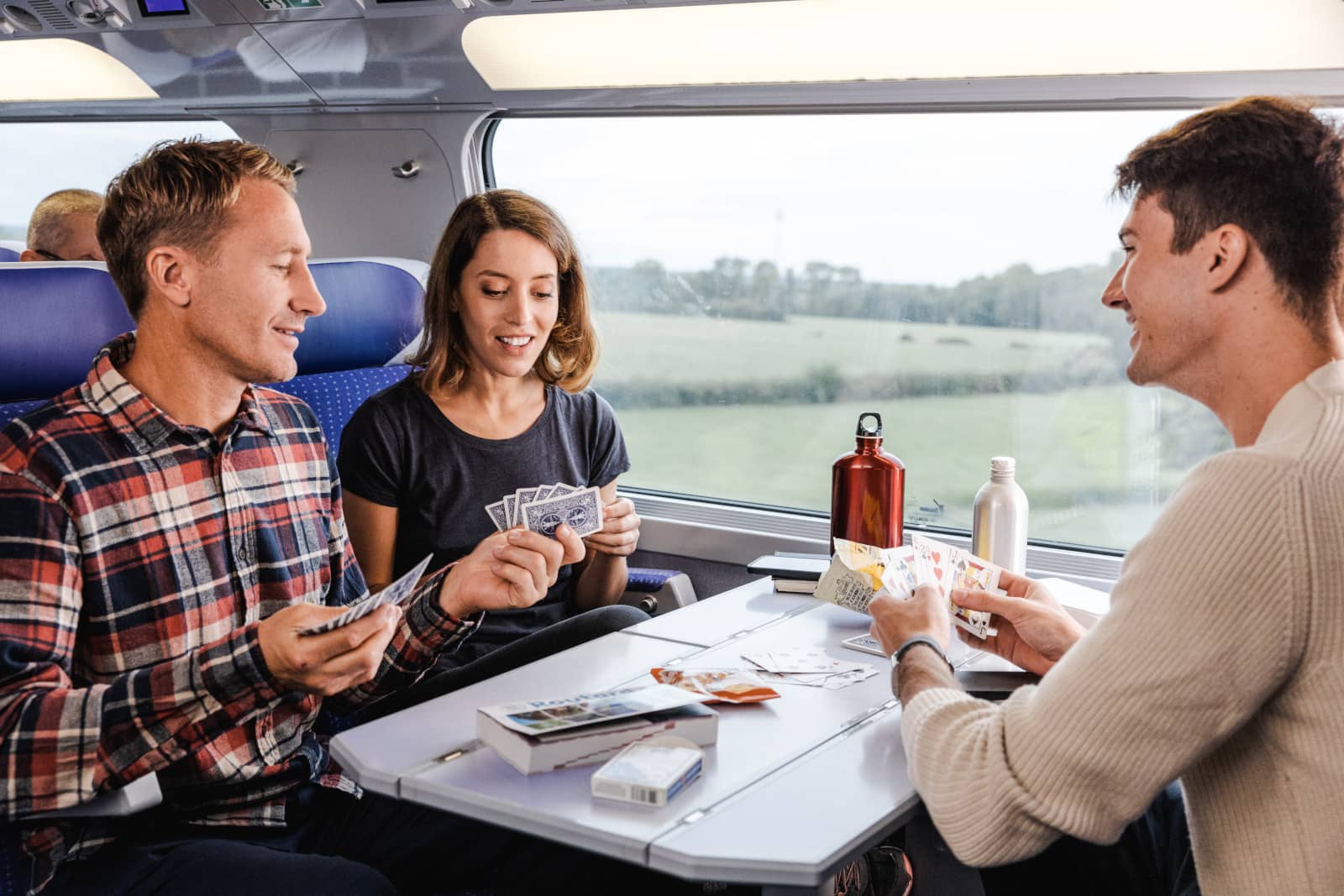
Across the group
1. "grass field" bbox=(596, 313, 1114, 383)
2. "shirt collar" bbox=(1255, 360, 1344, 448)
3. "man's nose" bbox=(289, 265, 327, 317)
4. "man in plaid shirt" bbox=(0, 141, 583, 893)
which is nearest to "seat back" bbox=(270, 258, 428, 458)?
"grass field" bbox=(596, 313, 1114, 383)

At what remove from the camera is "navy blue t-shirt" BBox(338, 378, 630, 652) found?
2.81 metres

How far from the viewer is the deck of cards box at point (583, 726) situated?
1.64 metres

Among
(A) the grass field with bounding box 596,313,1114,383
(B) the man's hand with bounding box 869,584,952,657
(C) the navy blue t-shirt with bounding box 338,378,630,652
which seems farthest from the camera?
(A) the grass field with bounding box 596,313,1114,383

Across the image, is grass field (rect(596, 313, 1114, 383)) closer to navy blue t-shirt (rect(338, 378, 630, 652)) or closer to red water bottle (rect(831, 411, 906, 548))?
navy blue t-shirt (rect(338, 378, 630, 652))

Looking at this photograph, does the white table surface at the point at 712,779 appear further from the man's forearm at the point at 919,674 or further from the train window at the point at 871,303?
the train window at the point at 871,303

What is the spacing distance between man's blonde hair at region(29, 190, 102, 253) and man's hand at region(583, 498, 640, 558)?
2610 millimetres

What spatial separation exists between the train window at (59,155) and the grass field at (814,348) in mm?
1984

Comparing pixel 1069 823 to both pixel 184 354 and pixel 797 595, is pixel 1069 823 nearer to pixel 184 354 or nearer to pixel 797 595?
pixel 797 595

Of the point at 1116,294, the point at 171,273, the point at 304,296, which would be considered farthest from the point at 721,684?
the point at 171,273

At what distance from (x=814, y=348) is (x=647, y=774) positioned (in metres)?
2.72

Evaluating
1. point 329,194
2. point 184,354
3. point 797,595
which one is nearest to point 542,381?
point 797,595

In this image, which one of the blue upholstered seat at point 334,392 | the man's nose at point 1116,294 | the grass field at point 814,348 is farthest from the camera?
the grass field at point 814,348

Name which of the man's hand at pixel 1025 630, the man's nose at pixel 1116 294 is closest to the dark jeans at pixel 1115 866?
the man's hand at pixel 1025 630

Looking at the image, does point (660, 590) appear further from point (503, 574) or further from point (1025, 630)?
point (1025, 630)
